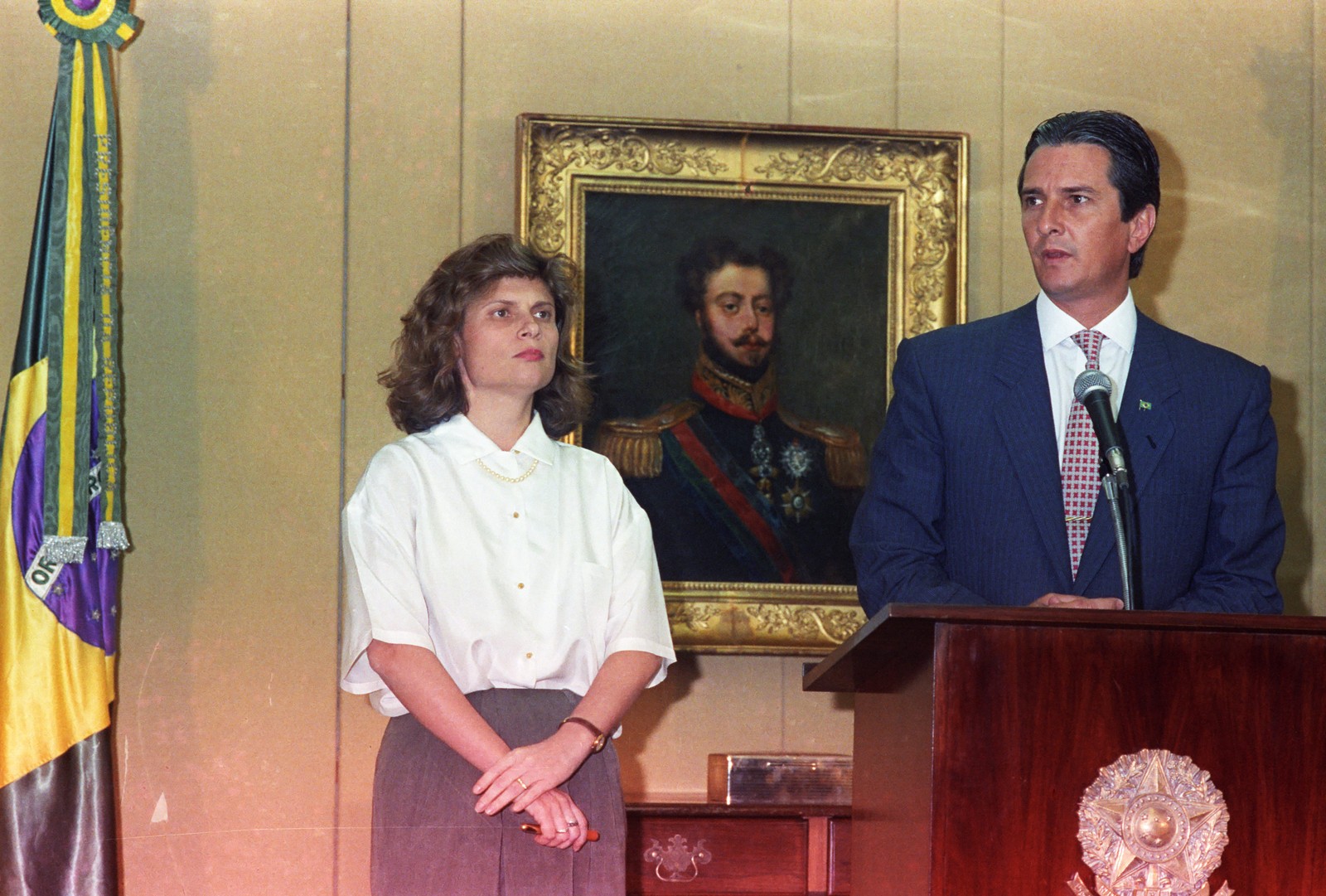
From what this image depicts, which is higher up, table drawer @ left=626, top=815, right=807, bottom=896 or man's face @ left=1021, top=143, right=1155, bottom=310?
man's face @ left=1021, top=143, right=1155, bottom=310

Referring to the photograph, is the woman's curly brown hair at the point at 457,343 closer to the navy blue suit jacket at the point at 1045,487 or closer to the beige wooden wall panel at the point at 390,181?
the navy blue suit jacket at the point at 1045,487

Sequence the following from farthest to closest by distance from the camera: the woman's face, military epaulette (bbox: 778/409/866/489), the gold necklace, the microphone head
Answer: military epaulette (bbox: 778/409/866/489)
the woman's face
the gold necklace
the microphone head

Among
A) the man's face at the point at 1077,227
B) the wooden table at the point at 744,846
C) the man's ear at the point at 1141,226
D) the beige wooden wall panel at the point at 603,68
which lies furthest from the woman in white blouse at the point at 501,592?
the beige wooden wall panel at the point at 603,68

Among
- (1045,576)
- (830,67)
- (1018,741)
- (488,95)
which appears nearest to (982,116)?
(830,67)

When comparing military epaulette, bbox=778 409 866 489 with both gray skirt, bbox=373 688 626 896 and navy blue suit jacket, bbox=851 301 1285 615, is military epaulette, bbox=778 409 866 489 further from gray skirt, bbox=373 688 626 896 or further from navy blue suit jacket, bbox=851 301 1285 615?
gray skirt, bbox=373 688 626 896

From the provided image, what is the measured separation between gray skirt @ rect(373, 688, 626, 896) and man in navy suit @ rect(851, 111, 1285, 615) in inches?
18.2

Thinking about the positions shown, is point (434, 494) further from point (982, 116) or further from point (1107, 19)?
point (1107, 19)

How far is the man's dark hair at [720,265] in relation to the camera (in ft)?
12.4

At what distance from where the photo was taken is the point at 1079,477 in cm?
226

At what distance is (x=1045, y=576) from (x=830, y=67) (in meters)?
2.04

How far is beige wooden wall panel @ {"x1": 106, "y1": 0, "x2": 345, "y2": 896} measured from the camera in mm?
3564

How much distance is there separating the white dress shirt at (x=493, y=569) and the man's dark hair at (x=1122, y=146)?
91cm

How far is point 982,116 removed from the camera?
12.9 ft

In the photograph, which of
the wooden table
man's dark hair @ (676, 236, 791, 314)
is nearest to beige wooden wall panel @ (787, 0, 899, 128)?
man's dark hair @ (676, 236, 791, 314)
